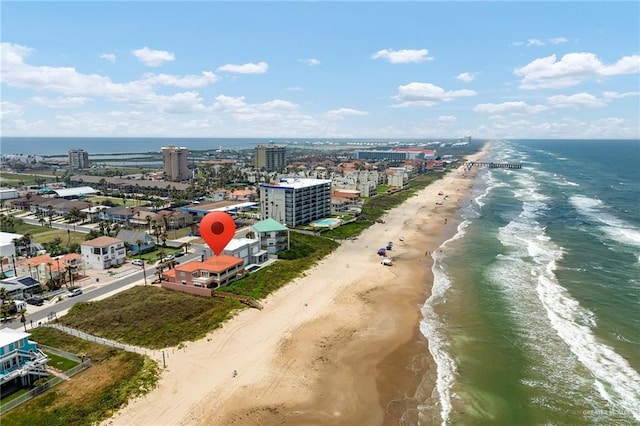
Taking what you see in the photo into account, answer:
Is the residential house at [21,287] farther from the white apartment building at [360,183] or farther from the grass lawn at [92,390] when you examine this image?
the white apartment building at [360,183]

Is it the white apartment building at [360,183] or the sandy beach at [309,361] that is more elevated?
the white apartment building at [360,183]

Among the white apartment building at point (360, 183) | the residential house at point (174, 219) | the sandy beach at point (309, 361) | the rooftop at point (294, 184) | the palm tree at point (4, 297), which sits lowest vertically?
the sandy beach at point (309, 361)

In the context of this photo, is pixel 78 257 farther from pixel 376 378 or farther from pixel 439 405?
pixel 439 405

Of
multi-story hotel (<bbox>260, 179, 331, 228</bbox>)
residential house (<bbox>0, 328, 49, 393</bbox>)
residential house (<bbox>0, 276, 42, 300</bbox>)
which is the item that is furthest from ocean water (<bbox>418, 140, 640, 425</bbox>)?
residential house (<bbox>0, 276, 42, 300</bbox>)

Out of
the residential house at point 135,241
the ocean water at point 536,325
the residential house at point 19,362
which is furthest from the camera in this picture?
the residential house at point 135,241

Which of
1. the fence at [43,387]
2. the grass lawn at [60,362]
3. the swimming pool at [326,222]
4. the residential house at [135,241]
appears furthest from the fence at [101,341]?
the swimming pool at [326,222]

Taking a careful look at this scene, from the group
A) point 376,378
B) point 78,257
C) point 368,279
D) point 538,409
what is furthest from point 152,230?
point 538,409

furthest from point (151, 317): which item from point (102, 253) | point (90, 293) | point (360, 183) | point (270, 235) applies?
point (360, 183)
